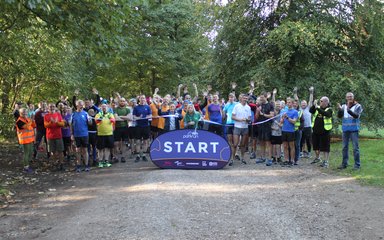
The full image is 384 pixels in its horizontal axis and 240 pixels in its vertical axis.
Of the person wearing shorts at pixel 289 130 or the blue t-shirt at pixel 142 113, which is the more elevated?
the blue t-shirt at pixel 142 113

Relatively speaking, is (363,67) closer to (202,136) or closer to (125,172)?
(202,136)

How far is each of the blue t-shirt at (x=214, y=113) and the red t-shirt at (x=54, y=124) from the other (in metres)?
4.52

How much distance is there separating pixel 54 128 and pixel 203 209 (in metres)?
6.63

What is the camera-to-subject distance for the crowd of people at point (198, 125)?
36.0 ft

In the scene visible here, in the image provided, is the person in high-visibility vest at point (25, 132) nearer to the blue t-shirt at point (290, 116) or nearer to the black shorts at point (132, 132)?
the black shorts at point (132, 132)

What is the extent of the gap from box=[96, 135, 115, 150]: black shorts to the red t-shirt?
1163mm

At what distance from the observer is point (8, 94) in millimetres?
19891

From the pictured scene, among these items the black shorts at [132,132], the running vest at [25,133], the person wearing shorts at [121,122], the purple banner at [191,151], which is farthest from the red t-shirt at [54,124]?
the purple banner at [191,151]

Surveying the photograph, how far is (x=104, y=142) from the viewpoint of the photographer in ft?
38.0

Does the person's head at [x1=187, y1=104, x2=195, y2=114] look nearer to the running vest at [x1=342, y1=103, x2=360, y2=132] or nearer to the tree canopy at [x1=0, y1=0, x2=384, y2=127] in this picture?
the tree canopy at [x1=0, y1=0, x2=384, y2=127]

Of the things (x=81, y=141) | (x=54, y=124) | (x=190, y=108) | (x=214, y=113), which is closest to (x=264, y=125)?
(x=214, y=113)

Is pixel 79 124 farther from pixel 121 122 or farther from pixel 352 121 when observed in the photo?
pixel 352 121

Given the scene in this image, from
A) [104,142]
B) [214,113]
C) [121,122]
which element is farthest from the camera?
[121,122]

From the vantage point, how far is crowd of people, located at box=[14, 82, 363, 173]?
11.0 meters
